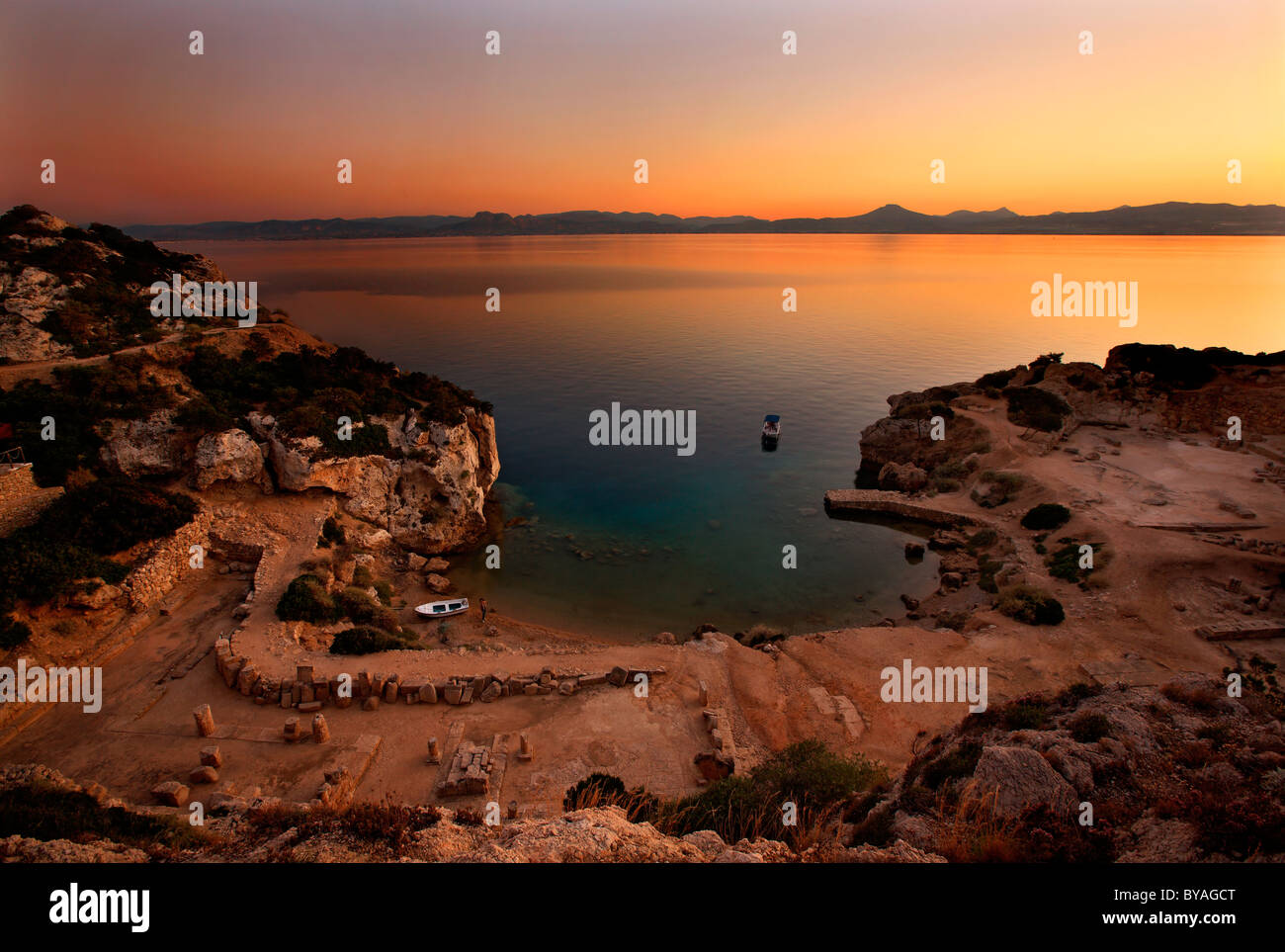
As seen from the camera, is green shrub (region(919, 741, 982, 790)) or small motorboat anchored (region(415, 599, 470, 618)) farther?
small motorboat anchored (region(415, 599, 470, 618))

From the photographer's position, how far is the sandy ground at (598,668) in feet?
47.2

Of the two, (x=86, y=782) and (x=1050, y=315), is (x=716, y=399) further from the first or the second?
(x=1050, y=315)

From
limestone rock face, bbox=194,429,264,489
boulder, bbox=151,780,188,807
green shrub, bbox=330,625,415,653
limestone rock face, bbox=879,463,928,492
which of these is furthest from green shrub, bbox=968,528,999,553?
limestone rock face, bbox=194,429,264,489

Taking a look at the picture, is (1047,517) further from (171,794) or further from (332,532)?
(171,794)

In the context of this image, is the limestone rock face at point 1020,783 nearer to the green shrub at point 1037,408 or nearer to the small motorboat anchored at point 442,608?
the small motorboat anchored at point 442,608

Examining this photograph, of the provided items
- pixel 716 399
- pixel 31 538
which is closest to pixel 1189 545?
pixel 716 399

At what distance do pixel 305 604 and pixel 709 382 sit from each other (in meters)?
49.0

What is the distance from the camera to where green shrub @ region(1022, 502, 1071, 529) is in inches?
1131

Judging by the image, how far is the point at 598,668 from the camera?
1859cm

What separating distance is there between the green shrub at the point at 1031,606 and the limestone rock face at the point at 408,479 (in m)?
26.6

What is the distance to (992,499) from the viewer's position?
112ft

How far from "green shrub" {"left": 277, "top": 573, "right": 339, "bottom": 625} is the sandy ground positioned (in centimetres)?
56

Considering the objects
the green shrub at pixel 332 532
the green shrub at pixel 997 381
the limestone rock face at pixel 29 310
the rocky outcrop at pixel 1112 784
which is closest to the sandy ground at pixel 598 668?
the green shrub at pixel 332 532

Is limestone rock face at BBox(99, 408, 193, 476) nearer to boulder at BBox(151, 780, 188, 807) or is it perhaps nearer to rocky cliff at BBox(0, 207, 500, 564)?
rocky cliff at BBox(0, 207, 500, 564)
